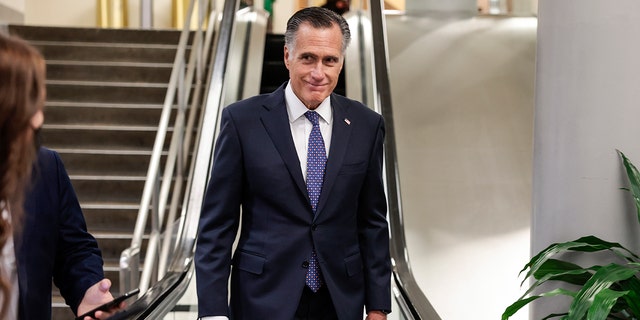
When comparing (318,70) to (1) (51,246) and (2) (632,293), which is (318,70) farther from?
(2) (632,293)

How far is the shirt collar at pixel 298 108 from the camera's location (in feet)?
9.24

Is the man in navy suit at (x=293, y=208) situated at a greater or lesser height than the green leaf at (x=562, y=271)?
greater

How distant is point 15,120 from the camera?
1.37m

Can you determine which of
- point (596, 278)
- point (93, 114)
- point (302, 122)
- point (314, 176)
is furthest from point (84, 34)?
point (596, 278)

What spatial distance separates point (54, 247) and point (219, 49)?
213 inches

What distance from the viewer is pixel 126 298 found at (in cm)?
213

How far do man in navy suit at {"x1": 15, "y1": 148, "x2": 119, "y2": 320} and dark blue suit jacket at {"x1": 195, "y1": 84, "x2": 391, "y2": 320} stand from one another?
0.51 m

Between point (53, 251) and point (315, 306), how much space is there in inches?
35.7

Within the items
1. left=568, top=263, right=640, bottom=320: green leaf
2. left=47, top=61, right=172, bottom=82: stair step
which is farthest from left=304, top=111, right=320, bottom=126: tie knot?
left=47, top=61, right=172, bottom=82: stair step

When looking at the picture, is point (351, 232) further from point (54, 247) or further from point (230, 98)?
point (230, 98)

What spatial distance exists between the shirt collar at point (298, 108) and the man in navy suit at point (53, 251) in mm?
798

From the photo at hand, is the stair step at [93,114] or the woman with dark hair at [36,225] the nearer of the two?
the woman with dark hair at [36,225]

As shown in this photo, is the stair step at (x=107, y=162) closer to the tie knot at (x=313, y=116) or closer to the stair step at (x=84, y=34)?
the stair step at (x=84, y=34)

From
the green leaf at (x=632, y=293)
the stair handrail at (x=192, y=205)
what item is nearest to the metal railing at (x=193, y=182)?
the stair handrail at (x=192, y=205)
